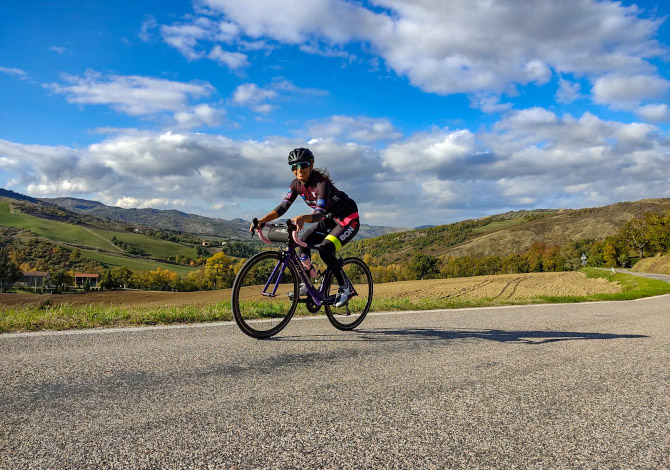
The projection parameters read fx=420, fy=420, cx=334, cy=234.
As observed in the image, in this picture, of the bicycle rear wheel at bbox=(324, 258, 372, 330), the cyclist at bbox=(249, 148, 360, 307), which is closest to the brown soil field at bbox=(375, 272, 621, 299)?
the bicycle rear wheel at bbox=(324, 258, 372, 330)

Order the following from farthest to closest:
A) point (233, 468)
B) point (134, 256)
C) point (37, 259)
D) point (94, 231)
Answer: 1. point (94, 231)
2. point (134, 256)
3. point (37, 259)
4. point (233, 468)

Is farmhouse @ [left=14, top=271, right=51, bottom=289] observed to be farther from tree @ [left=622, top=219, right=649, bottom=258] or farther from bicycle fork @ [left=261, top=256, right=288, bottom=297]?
tree @ [left=622, top=219, right=649, bottom=258]

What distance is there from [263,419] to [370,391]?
94 centimetres

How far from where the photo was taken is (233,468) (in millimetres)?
1967

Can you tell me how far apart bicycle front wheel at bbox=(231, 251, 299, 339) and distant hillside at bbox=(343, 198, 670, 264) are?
109 metres

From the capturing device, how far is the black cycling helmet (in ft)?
18.6

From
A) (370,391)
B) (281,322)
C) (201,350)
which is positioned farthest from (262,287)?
(370,391)

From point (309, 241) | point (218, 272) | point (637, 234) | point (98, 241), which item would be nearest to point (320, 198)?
point (309, 241)

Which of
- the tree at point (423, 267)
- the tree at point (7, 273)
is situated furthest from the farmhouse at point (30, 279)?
the tree at point (423, 267)

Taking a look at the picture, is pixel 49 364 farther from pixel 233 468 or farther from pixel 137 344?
pixel 233 468

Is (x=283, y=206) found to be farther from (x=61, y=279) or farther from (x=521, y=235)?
(x=521, y=235)

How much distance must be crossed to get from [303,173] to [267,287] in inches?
65.8

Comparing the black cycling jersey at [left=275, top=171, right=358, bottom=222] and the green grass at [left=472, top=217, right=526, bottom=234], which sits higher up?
the green grass at [left=472, top=217, right=526, bottom=234]

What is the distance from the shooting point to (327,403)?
114 inches
